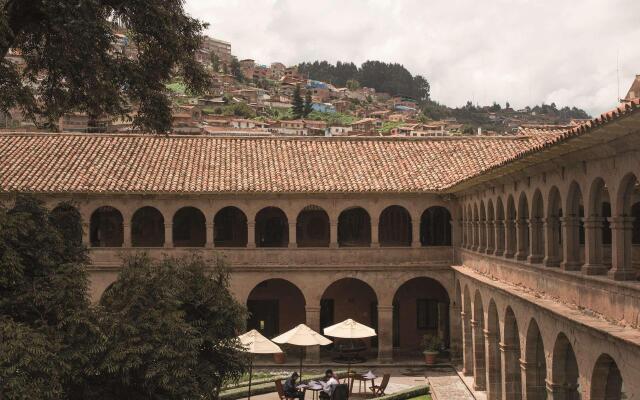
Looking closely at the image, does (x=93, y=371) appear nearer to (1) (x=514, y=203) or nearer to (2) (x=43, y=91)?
(2) (x=43, y=91)

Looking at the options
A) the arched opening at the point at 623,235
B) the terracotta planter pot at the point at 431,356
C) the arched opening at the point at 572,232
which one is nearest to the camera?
the arched opening at the point at 623,235

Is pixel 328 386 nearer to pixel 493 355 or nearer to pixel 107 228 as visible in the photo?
pixel 493 355

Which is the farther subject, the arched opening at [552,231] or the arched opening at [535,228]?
the arched opening at [535,228]

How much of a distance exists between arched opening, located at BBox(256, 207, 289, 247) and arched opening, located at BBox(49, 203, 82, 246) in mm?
20177

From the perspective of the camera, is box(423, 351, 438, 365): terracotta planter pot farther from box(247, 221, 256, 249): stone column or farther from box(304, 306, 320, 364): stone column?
box(247, 221, 256, 249): stone column

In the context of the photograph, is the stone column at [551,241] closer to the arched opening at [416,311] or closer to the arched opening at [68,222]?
the arched opening at [68,222]

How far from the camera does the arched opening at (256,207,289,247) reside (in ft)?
116

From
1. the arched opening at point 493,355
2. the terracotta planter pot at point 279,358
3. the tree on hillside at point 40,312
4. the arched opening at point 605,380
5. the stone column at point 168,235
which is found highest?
the stone column at point 168,235

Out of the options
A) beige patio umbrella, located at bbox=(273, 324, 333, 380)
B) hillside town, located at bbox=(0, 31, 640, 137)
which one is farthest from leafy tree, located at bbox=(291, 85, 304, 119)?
beige patio umbrella, located at bbox=(273, 324, 333, 380)

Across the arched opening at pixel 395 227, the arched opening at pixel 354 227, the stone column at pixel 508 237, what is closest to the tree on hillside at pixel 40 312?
the stone column at pixel 508 237

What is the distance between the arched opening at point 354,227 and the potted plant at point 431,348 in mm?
5403

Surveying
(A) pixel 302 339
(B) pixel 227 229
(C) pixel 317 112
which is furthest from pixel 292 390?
(C) pixel 317 112

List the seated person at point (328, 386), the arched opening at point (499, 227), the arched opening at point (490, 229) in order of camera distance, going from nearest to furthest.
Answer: the arched opening at point (499, 227) → the seated person at point (328, 386) → the arched opening at point (490, 229)

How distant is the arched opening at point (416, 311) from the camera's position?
35.9 meters
